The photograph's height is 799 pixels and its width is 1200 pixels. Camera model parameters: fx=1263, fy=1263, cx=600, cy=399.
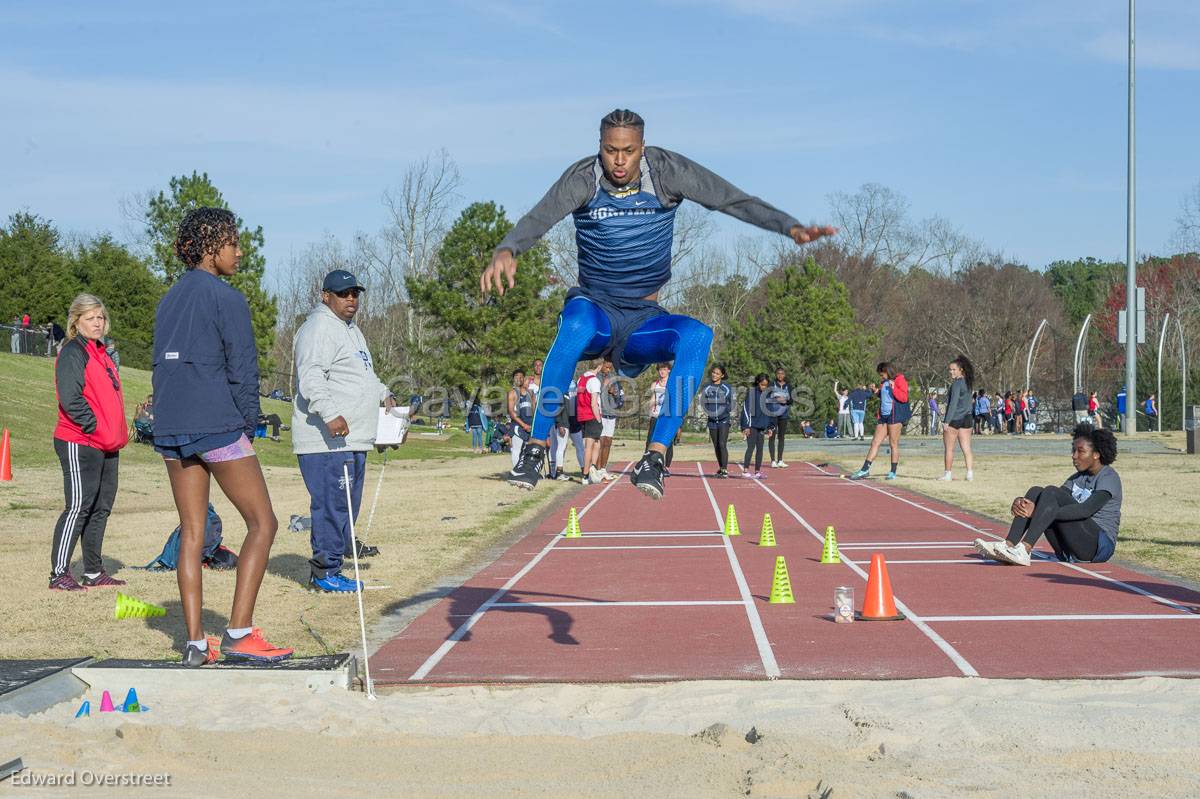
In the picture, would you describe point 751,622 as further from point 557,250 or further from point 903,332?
point 903,332

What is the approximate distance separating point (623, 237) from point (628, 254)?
3.7 inches

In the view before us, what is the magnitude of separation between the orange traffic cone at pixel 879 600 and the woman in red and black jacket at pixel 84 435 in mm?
5252

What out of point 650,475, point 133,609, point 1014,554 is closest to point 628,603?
point 650,475

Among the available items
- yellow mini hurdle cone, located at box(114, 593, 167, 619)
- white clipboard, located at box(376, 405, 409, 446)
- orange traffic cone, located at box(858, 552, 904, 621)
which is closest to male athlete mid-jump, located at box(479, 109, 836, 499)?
orange traffic cone, located at box(858, 552, 904, 621)

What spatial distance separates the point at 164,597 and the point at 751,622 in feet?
13.4

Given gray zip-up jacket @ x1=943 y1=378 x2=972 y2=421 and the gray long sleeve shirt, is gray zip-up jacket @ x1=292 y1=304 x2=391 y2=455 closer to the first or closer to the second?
the gray long sleeve shirt

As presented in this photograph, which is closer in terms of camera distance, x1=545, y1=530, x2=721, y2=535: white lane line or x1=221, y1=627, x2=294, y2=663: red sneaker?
x1=221, y1=627, x2=294, y2=663: red sneaker

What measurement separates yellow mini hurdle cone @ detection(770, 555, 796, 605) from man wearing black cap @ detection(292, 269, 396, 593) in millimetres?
3089

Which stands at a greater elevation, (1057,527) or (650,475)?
(650,475)

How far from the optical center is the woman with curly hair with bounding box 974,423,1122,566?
1039cm

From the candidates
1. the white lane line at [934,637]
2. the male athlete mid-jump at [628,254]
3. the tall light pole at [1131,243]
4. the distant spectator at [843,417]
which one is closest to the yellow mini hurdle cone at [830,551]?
the white lane line at [934,637]

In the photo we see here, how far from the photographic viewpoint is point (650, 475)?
6566 mm

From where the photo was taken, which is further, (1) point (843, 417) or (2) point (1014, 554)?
(1) point (843, 417)

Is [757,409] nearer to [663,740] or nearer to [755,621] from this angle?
[755,621]
